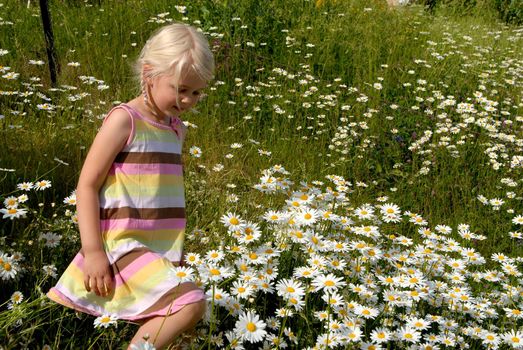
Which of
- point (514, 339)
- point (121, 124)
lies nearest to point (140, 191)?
point (121, 124)

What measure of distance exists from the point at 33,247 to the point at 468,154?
11.0 ft

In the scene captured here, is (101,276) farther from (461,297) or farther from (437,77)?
(437,77)

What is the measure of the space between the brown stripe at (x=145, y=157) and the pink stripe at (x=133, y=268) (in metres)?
0.35

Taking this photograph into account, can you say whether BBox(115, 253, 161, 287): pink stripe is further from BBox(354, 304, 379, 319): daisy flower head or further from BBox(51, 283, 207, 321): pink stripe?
BBox(354, 304, 379, 319): daisy flower head

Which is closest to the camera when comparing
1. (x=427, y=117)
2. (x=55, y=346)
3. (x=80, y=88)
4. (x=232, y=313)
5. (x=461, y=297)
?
(x=55, y=346)

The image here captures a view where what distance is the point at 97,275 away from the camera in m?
1.92

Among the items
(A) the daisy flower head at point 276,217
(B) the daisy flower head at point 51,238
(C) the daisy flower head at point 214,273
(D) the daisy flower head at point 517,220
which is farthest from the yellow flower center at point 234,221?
(D) the daisy flower head at point 517,220

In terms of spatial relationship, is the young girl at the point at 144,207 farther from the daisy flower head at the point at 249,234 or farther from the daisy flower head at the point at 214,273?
the daisy flower head at the point at 249,234

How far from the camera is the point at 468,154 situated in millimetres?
4562

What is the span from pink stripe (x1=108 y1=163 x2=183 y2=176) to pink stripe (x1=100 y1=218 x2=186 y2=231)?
171mm

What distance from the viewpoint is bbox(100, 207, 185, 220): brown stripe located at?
2.05 meters

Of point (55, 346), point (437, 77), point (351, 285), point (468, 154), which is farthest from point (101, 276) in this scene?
point (437, 77)

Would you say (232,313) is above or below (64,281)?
below

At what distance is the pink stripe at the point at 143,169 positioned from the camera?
209 centimetres
